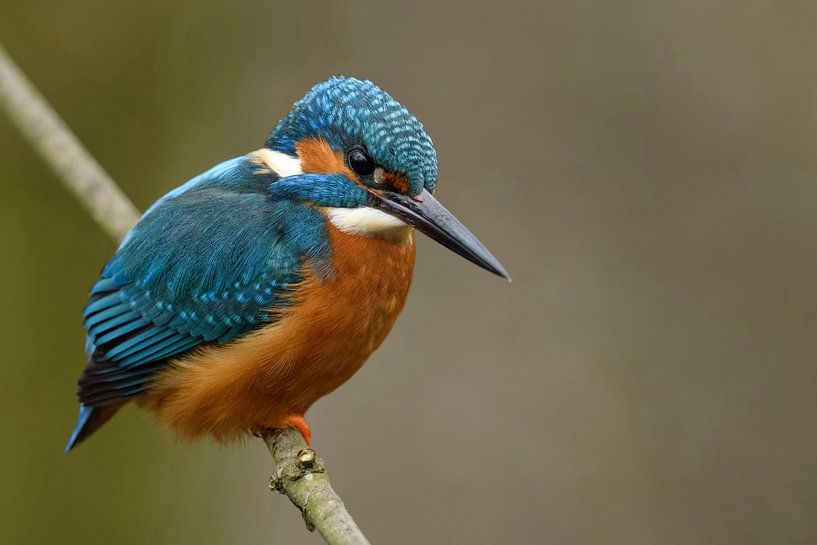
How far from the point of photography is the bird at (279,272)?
2811 millimetres

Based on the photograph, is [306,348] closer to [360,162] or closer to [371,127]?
[360,162]

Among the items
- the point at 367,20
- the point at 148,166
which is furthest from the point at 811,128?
the point at 148,166

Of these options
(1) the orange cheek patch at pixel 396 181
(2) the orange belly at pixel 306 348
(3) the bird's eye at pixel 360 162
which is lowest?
(2) the orange belly at pixel 306 348

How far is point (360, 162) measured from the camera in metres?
2.82

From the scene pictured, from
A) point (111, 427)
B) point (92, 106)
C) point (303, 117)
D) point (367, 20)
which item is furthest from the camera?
point (367, 20)

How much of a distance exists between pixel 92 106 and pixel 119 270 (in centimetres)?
152

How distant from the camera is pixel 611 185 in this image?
4.52 m

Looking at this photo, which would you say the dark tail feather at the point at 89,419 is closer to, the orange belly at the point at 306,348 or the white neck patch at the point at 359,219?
the orange belly at the point at 306,348

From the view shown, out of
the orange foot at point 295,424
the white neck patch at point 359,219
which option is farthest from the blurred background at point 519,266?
the white neck patch at point 359,219

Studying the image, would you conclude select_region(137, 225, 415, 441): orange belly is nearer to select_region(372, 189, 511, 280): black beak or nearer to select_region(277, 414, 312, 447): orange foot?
select_region(277, 414, 312, 447): orange foot

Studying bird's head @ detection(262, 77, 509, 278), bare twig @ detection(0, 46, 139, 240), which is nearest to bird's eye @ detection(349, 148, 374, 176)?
bird's head @ detection(262, 77, 509, 278)

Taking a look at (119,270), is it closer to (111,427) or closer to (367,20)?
(111,427)

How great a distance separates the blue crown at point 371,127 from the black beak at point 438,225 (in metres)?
0.04

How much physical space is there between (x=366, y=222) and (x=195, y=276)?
1.74 feet
